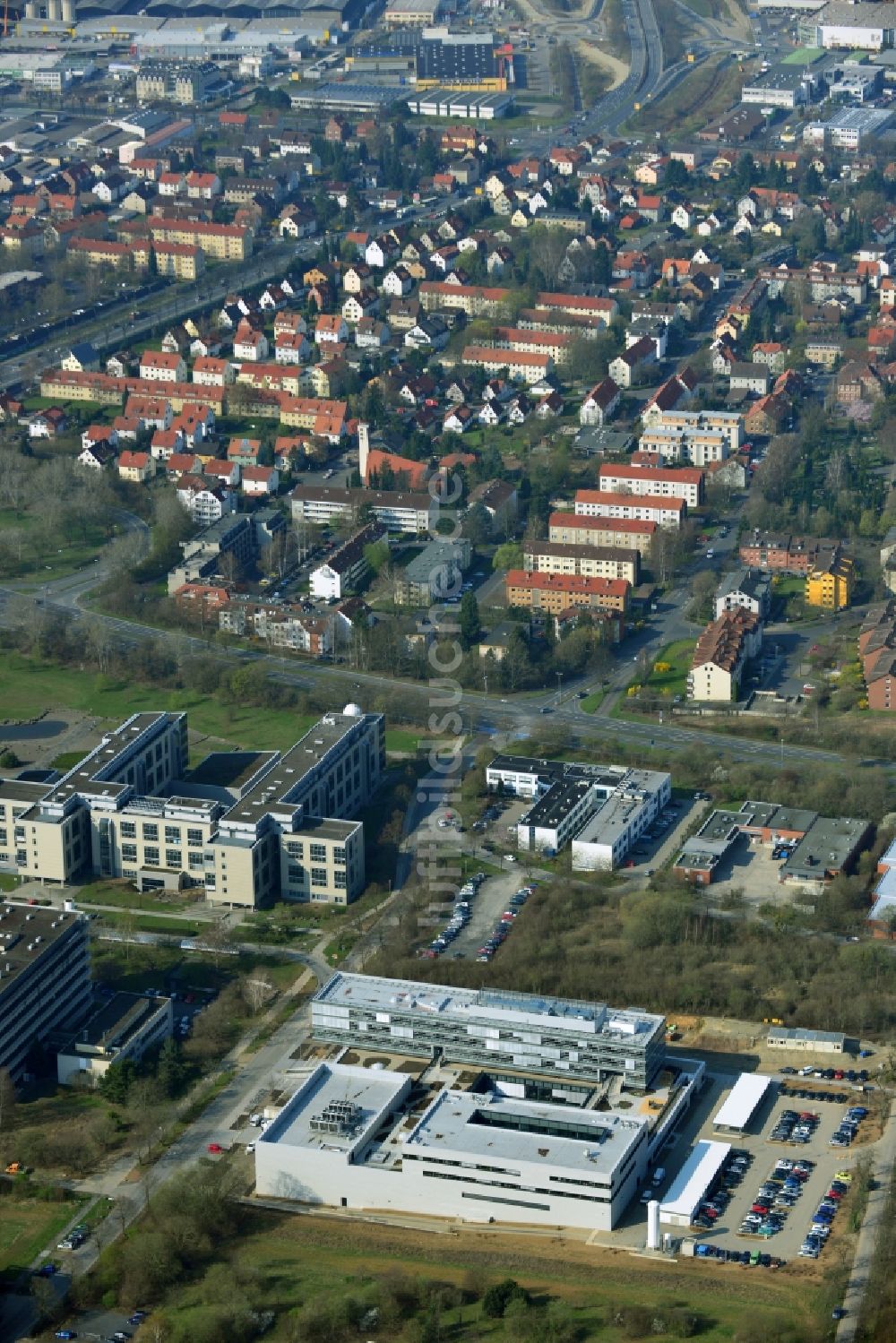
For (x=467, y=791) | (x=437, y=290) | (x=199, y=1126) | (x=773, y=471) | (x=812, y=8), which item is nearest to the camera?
(x=199, y=1126)

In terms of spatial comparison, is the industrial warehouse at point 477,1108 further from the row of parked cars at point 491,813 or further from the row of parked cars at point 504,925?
the row of parked cars at point 491,813

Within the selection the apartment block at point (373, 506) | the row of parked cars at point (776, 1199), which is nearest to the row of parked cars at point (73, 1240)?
the row of parked cars at point (776, 1199)

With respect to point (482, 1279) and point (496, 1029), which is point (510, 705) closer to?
point (496, 1029)

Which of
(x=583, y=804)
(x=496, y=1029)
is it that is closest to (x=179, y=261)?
(x=583, y=804)

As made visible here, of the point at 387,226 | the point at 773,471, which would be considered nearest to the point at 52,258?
the point at 387,226

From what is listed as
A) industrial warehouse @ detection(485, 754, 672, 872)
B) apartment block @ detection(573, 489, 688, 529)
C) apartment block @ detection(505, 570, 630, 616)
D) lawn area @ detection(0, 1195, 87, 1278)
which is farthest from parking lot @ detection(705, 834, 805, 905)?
apartment block @ detection(573, 489, 688, 529)

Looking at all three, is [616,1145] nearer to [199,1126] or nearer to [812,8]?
[199,1126]

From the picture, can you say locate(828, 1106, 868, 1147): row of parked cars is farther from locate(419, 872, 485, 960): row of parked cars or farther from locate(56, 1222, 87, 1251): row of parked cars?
locate(56, 1222, 87, 1251): row of parked cars
